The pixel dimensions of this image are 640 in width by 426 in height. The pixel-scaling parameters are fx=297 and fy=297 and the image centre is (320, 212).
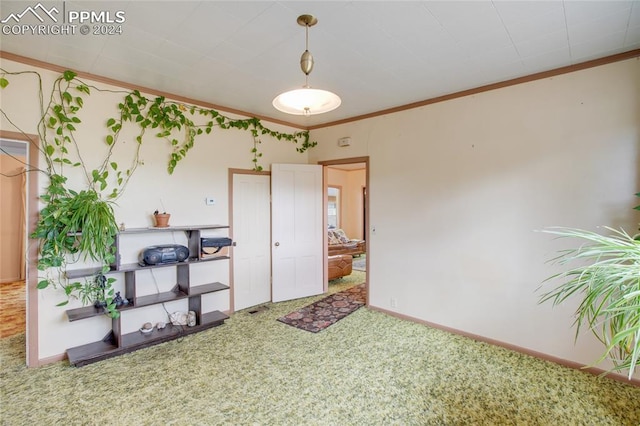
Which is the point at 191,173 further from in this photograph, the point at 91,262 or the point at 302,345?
the point at 302,345

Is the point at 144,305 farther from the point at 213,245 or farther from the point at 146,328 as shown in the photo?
the point at 213,245

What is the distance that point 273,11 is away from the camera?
2027 millimetres

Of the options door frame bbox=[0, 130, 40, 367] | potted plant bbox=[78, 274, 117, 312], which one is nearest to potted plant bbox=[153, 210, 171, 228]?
potted plant bbox=[78, 274, 117, 312]

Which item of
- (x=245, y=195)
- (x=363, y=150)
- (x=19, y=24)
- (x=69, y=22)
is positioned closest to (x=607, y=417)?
(x=363, y=150)

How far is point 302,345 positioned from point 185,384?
115cm

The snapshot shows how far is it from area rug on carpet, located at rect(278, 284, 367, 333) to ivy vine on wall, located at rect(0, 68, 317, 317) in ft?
6.53

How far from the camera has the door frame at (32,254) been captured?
266 cm

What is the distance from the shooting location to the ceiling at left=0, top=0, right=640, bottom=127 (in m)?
2.02

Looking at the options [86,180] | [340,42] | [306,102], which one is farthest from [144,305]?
[340,42]

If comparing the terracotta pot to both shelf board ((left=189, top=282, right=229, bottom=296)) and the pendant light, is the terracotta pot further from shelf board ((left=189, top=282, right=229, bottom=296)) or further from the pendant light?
the pendant light

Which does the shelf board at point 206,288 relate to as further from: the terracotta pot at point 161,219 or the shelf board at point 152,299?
the terracotta pot at point 161,219

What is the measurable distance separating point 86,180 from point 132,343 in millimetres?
1708

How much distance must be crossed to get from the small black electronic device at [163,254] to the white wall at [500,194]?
2.45 m

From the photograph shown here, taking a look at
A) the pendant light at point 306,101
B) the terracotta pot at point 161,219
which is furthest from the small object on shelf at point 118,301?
the pendant light at point 306,101
